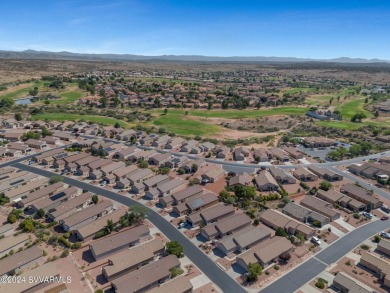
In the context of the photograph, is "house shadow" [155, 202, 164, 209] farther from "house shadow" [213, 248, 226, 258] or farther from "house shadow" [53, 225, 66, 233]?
"house shadow" [53, 225, 66, 233]

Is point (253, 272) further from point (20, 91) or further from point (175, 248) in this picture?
point (20, 91)

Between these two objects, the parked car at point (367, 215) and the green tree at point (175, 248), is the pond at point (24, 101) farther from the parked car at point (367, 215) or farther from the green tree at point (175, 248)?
the parked car at point (367, 215)

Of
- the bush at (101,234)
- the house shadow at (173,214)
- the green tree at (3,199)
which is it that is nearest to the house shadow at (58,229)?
the bush at (101,234)

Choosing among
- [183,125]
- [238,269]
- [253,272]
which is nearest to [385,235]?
[253,272]

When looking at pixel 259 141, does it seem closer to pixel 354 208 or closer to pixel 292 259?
pixel 354 208

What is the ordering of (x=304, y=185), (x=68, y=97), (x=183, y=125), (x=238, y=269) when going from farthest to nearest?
(x=68, y=97) → (x=183, y=125) → (x=304, y=185) → (x=238, y=269)

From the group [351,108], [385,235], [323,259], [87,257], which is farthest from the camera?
[351,108]

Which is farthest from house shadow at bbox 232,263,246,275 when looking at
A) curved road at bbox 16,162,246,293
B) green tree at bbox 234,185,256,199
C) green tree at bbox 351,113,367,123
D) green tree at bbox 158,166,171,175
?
green tree at bbox 351,113,367,123
